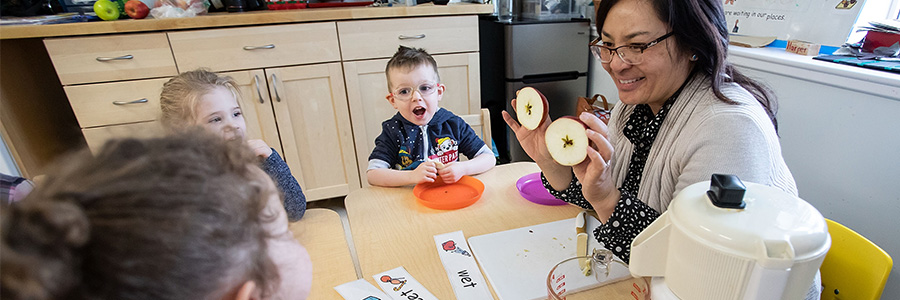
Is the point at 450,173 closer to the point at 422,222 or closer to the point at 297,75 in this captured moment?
the point at 422,222

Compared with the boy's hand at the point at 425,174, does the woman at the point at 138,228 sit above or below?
above

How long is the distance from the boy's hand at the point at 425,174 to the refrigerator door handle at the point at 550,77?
1507 mm

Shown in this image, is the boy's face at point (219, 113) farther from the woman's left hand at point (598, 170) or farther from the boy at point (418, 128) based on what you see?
the woman's left hand at point (598, 170)

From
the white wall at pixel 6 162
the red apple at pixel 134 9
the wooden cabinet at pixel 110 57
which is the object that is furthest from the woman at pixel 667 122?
the white wall at pixel 6 162

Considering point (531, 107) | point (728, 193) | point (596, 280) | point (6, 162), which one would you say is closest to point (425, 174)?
point (531, 107)

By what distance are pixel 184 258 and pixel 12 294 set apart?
0.11 m

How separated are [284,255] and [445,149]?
3.55 feet

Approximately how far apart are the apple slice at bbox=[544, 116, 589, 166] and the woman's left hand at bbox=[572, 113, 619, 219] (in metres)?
0.02

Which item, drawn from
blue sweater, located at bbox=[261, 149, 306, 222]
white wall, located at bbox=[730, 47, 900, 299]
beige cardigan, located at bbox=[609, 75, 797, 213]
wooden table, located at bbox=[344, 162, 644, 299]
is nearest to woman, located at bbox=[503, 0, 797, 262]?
beige cardigan, located at bbox=[609, 75, 797, 213]

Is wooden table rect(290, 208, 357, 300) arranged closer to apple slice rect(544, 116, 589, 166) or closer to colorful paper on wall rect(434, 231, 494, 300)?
colorful paper on wall rect(434, 231, 494, 300)

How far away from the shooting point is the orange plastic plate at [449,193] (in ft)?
3.67

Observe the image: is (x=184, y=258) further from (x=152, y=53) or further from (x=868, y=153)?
(x=152, y=53)

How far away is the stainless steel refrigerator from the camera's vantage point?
251 cm

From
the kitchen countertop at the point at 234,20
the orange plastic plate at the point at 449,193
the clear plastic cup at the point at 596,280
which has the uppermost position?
the kitchen countertop at the point at 234,20
